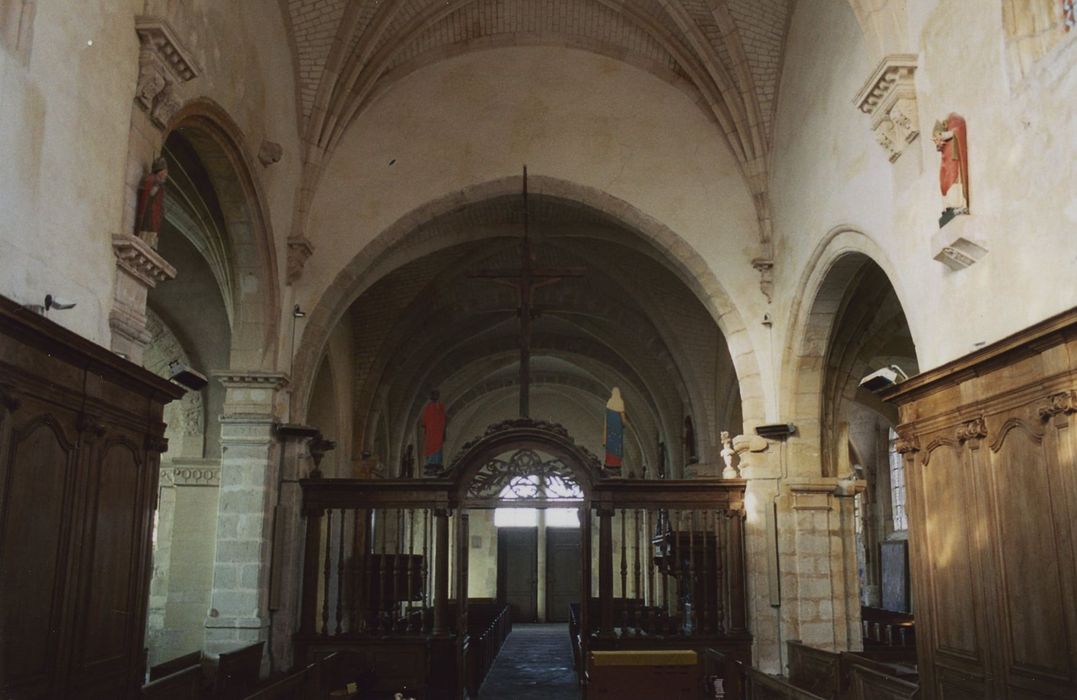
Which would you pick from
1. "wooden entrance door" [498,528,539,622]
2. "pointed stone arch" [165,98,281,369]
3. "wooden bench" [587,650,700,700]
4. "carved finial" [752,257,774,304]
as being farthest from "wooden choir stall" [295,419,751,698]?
"wooden entrance door" [498,528,539,622]

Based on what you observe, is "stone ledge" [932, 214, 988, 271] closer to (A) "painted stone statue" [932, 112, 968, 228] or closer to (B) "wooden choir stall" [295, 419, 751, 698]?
(A) "painted stone statue" [932, 112, 968, 228]

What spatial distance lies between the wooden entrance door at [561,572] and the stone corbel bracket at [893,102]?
2232 centimetres

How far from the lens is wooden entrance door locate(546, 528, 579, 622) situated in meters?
29.6

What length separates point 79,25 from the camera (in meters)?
6.63

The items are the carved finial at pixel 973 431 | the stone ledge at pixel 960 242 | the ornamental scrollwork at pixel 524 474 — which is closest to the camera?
the carved finial at pixel 973 431

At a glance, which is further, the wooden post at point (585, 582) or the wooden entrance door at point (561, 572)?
Result: the wooden entrance door at point (561, 572)

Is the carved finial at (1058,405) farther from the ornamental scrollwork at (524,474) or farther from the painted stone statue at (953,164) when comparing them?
the ornamental scrollwork at (524,474)

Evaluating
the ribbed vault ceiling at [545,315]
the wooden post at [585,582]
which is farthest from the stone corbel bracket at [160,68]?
the ribbed vault ceiling at [545,315]

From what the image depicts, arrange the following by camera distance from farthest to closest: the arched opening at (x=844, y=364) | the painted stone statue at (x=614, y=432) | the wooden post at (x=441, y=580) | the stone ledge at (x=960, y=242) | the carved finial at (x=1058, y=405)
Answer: the painted stone statue at (x=614, y=432) < the wooden post at (x=441, y=580) < the arched opening at (x=844, y=364) < the stone ledge at (x=960, y=242) < the carved finial at (x=1058, y=405)

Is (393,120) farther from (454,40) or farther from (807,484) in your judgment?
(807,484)

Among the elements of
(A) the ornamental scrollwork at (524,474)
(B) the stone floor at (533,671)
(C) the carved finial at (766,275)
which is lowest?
(B) the stone floor at (533,671)

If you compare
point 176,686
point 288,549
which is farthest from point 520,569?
point 176,686

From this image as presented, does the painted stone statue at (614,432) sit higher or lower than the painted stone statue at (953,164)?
lower

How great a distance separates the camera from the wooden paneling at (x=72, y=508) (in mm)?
5664
